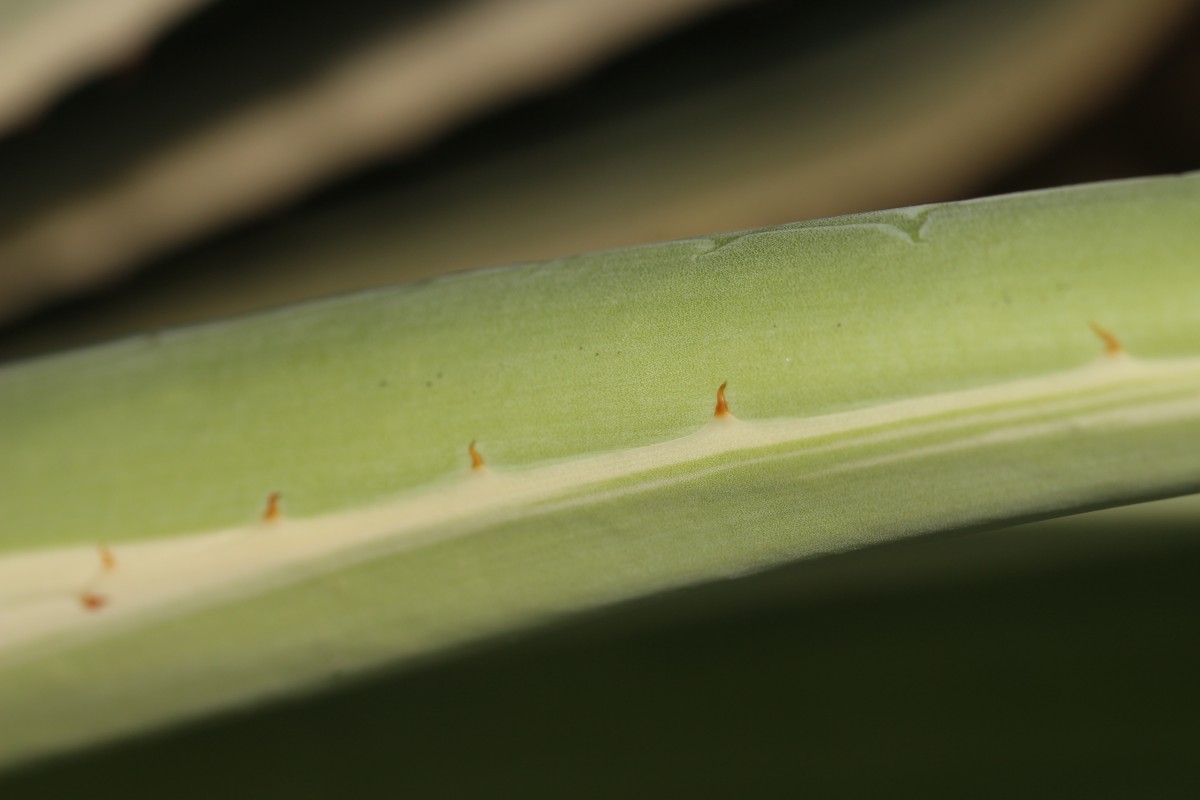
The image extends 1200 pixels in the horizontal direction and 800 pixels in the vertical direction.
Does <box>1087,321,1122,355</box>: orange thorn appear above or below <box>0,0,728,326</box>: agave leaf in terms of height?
below

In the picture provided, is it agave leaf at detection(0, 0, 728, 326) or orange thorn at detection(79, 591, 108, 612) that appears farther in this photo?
agave leaf at detection(0, 0, 728, 326)

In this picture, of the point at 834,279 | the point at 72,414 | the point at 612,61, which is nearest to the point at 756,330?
the point at 834,279

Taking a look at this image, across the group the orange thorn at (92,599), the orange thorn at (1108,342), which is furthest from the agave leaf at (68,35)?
the orange thorn at (1108,342)

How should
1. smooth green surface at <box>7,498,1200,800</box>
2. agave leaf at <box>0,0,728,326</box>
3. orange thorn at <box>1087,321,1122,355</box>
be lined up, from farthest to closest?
agave leaf at <box>0,0,728,326</box> → smooth green surface at <box>7,498,1200,800</box> → orange thorn at <box>1087,321,1122,355</box>

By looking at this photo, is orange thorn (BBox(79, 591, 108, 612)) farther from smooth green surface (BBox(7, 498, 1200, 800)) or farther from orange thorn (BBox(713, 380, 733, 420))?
orange thorn (BBox(713, 380, 733, 420))

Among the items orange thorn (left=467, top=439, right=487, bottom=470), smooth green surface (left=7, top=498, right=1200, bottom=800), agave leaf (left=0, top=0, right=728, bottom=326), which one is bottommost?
smooth green surface (left=7, top=498, right=1200, bottom=800)

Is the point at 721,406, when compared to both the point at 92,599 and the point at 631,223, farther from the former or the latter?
the point at 631,223

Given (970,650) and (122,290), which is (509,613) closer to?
(970,650)

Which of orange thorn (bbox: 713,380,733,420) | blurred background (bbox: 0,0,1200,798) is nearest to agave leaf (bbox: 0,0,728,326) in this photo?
blurred background (bbox: 0,0,1200,798)
